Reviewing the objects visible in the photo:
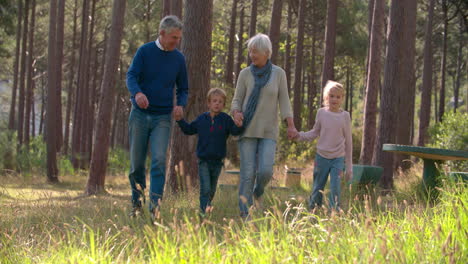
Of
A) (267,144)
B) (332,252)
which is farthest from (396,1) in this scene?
(332,252)

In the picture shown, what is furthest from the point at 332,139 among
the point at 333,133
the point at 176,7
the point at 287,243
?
the point at 176,7

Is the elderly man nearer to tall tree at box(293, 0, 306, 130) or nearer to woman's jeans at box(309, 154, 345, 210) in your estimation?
woman's jeans at box(309, 154, 345, 210)

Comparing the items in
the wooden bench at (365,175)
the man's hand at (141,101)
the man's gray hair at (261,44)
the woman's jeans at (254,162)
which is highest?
the man's gray hair at (261,44)

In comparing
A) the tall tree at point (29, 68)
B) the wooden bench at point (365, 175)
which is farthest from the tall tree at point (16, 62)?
the wooden bench at point (365, 175)

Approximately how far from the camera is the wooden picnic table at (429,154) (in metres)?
7.86

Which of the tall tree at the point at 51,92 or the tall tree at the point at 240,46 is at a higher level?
the tall tree at the point at 240,46

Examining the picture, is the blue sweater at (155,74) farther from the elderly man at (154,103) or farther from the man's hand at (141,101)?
the man's hand at (141,101)

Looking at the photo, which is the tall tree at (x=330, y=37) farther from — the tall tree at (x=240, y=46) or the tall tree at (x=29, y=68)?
the tall tree at (x=29, y=68)

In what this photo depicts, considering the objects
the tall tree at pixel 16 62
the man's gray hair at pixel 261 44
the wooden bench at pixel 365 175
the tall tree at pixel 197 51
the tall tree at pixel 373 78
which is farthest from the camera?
the tall tree at pixel 16 62

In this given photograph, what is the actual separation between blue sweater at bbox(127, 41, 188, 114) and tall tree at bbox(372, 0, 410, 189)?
666cm

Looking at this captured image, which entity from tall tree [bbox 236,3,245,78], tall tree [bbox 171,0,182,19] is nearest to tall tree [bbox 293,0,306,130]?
tall tree [bbox 236,3,245,78]

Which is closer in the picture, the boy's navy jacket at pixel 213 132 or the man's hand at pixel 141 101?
the man's hand at pixel 141 101

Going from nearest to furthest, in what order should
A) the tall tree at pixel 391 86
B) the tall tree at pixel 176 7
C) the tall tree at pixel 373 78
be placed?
1. the tall tree at pixel 391 86
2. the tall tree at pixel 373 78
3. the tall tree at pixel 176 7

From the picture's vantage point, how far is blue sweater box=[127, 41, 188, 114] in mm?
6137
